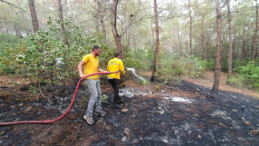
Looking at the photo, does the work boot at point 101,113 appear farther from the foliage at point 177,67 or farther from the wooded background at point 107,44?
the foliage at point 177,67

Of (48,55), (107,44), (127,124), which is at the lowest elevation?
(127,124)

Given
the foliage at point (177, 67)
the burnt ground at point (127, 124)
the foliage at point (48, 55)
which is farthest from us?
the foliage at point (177, 67)

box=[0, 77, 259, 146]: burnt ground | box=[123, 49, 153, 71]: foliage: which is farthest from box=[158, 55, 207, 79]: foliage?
box=[0, 77, 259, 146]: burnt ground

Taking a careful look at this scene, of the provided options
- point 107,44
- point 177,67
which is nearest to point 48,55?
point 107,44

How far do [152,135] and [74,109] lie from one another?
2330 mm

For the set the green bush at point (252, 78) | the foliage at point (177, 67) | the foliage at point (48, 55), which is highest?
the foliage at point (48, 55)

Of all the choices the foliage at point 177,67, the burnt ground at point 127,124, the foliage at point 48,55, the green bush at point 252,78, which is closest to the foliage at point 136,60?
the foliage at point 177,67

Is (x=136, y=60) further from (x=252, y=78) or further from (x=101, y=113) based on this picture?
(x=252, y=78)

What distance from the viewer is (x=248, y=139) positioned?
2.80 meters

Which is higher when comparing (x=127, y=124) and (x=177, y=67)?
(x=177, y=67)

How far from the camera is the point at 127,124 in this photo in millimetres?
2910

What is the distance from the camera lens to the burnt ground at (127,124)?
2.28 meters

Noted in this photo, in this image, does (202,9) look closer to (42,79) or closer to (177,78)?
(177,78)

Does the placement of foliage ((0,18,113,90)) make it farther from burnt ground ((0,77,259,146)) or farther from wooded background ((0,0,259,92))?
burnt ground ((0,77,259,146))
